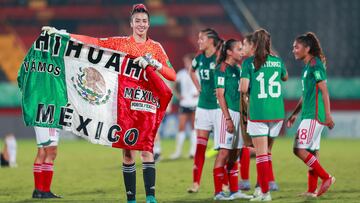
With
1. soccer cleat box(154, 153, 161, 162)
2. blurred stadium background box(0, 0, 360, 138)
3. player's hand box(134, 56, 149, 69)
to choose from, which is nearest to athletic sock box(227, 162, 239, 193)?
player's hand box(134, 56, 149, 69)

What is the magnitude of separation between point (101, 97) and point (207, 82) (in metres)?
3.07

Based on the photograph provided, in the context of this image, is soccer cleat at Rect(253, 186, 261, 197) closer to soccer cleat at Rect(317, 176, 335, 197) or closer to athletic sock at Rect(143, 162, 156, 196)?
soccer cleat at Rect(317, 176, 335, 197)

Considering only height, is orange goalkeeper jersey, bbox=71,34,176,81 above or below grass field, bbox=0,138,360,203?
above

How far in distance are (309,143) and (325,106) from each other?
53 cm

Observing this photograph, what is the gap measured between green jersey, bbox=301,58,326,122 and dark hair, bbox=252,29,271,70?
2.53ft

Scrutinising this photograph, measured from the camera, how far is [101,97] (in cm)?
896

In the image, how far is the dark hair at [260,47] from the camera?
973 cm

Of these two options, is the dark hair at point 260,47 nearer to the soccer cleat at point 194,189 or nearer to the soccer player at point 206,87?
the soccer player at point 206,87

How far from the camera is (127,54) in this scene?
8.93 metres

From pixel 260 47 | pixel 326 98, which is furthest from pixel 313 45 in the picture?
pixel 260 47

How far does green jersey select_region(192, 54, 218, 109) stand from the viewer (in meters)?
11.7

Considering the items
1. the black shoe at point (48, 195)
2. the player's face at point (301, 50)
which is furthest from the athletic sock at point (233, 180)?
the black shoe at point (48, 195)

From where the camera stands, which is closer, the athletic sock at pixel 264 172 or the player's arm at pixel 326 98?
the athletic sock at pixel 264 172

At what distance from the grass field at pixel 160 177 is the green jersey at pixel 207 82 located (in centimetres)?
116
